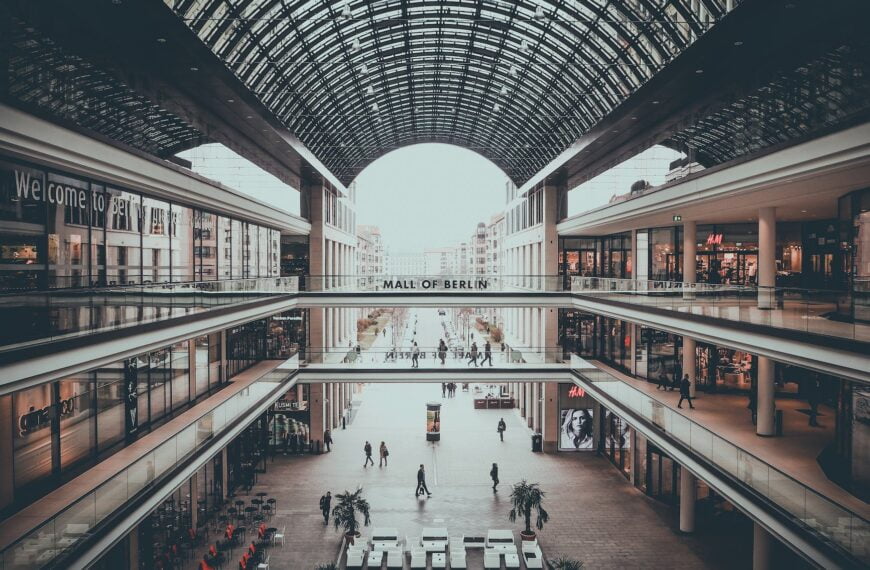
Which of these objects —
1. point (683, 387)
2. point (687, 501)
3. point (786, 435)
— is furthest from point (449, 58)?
point (687, 501)

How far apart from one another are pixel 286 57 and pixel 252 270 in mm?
10502

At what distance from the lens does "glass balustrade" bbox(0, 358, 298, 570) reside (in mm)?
8273

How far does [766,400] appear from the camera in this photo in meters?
15.5

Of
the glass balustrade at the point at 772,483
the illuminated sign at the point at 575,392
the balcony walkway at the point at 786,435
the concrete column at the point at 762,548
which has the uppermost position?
the glass balustrade at the point at 772,483

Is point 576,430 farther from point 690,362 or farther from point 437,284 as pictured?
point 690,362

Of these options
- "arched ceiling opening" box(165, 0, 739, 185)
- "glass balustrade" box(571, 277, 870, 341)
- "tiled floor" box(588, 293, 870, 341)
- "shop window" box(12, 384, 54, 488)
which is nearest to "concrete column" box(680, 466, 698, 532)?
"glass balustrade" box(571, 277, 870, 341)

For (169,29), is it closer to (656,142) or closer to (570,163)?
(656,142)

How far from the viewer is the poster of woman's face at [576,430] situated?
101ft

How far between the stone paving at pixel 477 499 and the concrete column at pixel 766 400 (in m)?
4.56

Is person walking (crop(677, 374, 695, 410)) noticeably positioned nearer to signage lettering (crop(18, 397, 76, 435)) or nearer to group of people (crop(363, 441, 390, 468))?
group of people (crop(363, 441, 390, 468))

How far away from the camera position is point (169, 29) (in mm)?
11375

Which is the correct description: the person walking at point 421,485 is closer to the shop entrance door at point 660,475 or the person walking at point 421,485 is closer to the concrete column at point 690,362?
the shop entrance door at point 660,475

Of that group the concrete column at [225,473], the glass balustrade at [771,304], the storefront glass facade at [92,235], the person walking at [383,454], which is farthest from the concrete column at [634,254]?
the concrete column at [225,473]

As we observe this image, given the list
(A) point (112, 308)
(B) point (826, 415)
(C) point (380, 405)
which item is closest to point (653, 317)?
(B) point (826, 415)
